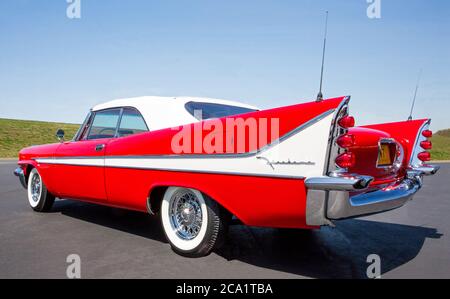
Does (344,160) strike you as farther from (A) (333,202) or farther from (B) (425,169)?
(B) (425,169)

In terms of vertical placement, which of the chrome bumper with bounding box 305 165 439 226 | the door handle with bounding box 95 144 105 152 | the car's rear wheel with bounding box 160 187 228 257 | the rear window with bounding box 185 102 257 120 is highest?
the rear window with bounding box 185 102 257 120

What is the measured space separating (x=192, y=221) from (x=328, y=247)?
1410 millimetres

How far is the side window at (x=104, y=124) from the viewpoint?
4.65 m

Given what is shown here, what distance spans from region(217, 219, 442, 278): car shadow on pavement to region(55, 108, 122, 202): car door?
1.67 meters

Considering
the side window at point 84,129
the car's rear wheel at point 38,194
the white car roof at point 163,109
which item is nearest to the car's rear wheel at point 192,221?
the white car roof at point 163,109

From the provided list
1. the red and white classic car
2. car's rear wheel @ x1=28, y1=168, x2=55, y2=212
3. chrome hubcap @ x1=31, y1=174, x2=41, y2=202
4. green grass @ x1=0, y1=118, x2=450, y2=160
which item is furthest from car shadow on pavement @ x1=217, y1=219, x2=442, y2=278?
green grass @ x1=0, y1=118, x2=450, y2=160

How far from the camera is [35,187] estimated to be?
19.9ft

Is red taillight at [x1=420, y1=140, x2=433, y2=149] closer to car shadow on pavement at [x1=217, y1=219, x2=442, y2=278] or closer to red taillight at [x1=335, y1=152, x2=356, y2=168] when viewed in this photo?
car shadow on pavement at [x1=217, y1=219, x2=442, y2=278]

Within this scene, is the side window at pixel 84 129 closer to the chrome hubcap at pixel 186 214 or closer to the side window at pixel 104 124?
the side window at pixel 104 124

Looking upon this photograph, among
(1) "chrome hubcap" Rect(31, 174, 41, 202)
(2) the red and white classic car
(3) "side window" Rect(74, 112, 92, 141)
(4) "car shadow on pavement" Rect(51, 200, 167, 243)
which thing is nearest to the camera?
(2) the red and white classic car

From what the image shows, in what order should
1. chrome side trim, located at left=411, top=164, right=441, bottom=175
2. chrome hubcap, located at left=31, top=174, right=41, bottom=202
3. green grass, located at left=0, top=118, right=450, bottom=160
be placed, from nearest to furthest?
chrome side trim, located at left=411, top=164, right=441, bottom=175 < chrome hubcap, located at left=31, top=174, right=41, bottom=202 < green grass, located at left=0, top=118, right=450, bottom=160

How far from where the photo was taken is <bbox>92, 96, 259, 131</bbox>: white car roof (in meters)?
4.00

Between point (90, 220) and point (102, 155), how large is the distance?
1.28m
